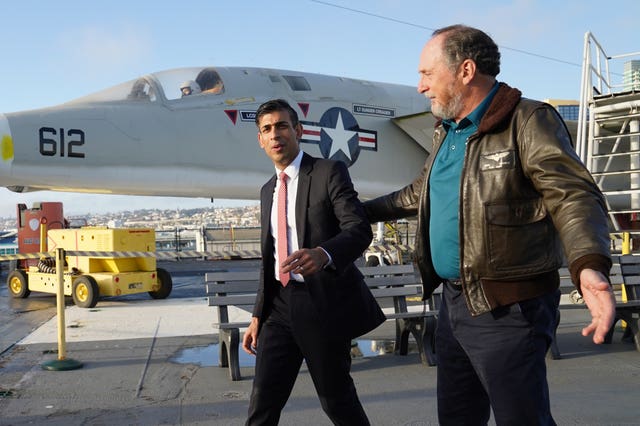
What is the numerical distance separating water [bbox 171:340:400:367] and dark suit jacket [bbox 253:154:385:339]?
2605 millimetres

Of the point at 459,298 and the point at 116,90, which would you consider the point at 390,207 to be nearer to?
the point at 459,298

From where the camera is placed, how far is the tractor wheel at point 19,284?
405 inches

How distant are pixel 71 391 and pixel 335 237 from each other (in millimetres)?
2831

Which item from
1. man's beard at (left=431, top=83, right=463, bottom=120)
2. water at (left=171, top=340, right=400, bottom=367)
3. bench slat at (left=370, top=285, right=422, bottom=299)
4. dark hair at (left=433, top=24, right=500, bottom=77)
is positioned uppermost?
dark hair at (left=433, top=24, right=500, bottom=77)

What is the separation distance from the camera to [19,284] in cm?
1038

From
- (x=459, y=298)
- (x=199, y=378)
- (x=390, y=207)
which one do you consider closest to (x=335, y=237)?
(x=390, y=207)

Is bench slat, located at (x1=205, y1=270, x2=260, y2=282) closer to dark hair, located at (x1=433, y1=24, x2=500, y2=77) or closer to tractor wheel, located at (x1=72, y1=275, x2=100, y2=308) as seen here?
dark hair, located at (x1=433, y1=24, x2=500, y2=77)

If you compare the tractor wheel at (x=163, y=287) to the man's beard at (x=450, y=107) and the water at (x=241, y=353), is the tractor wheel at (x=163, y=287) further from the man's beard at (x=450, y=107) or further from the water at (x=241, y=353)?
the man's beard at (x=450, y=107)

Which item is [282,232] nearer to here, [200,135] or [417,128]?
[200,135]

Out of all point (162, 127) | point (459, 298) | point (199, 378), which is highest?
point (162, 127)

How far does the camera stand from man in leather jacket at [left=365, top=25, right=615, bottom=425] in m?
1.92

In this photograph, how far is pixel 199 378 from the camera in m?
4.68

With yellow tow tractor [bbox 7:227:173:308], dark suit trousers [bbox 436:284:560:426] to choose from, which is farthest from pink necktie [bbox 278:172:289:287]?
yellow tow tractor [bbox 7:227:173:308]

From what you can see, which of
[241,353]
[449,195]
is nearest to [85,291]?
[241,353]
